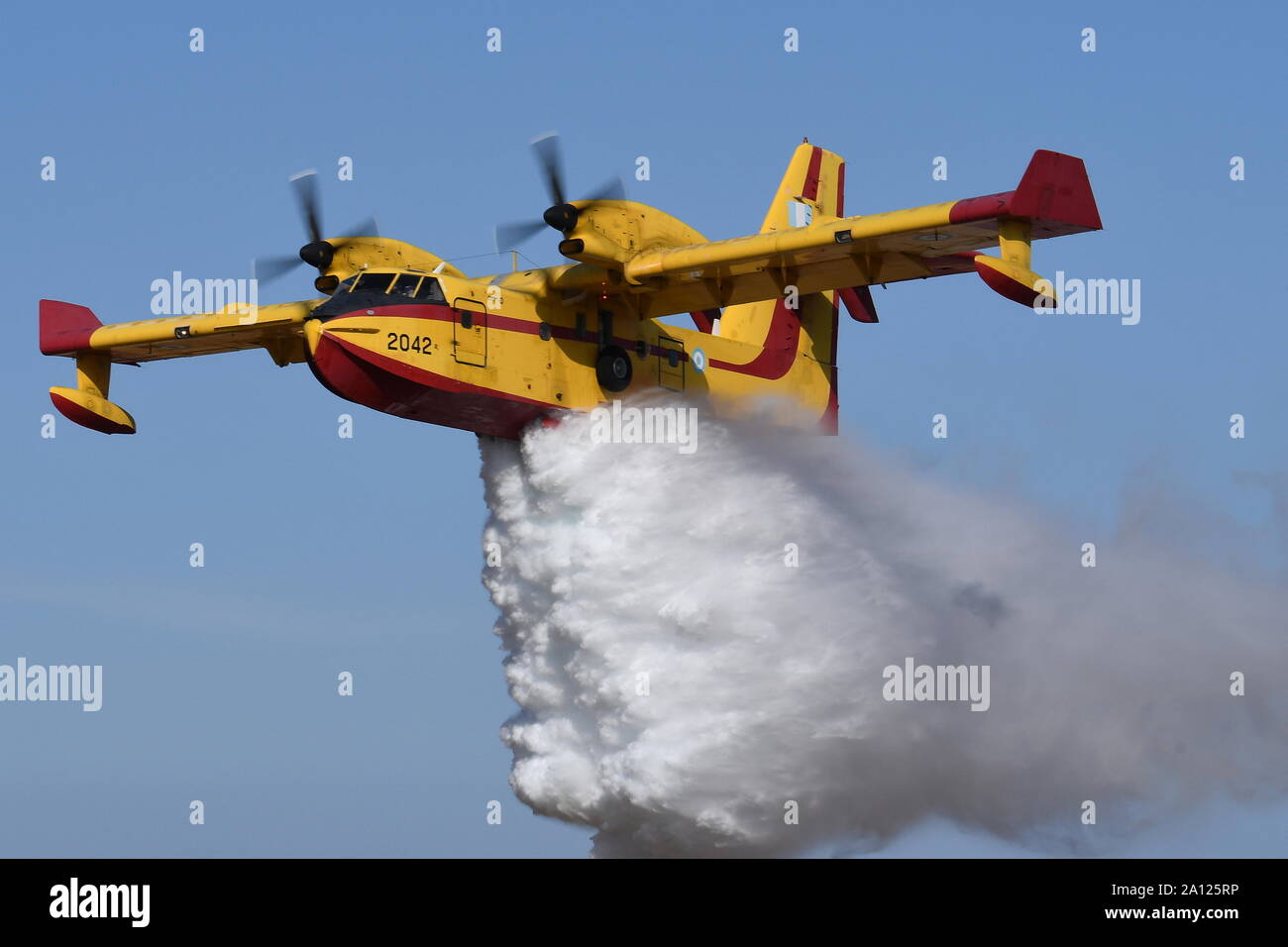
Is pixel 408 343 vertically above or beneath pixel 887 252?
beneath

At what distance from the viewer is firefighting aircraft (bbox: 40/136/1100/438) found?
22406mm

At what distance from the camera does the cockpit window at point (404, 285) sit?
23.3 m

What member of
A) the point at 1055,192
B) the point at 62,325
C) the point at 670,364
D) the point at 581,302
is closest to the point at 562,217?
the point at 581,302

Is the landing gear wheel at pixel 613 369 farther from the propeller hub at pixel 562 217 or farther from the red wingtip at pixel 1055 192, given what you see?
the red wingtip at pixel 1055 192

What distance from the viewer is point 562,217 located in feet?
77.9

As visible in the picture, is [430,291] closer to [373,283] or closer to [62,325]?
[373,283]

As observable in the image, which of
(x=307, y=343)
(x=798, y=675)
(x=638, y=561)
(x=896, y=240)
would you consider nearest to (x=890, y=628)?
(x=798, y=675)

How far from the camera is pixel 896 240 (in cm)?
2306

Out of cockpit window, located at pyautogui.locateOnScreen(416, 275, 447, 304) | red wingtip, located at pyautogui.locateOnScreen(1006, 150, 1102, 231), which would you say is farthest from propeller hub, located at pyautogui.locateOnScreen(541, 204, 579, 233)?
red wingtip, located at pyautogui.locateOnScreen(1006, 150, 1102, 231)

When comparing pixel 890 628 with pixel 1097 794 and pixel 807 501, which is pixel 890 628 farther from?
pixel 1097 794

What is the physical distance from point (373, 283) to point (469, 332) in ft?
4.41

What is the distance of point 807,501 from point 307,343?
7.02m

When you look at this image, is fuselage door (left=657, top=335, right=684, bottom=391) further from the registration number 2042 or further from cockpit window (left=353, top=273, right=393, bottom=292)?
cockpit window (left=353, top=273, right=393, bottom=292)

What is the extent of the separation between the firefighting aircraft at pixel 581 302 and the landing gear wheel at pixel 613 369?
20 mm
